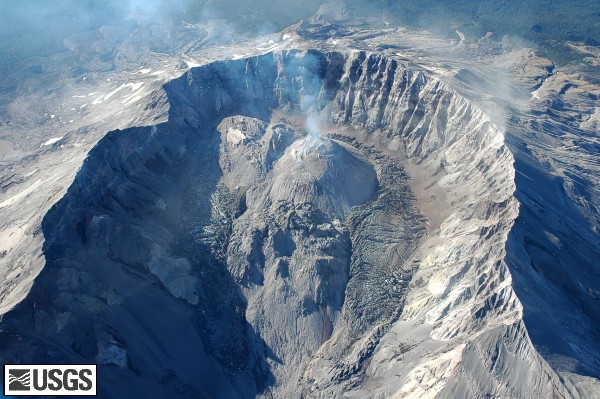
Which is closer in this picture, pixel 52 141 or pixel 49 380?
pixel 49 380

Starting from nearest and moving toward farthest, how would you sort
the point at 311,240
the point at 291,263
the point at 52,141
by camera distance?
1. the point at 291,263
2. the point at 311,240
3. the point at 52,141

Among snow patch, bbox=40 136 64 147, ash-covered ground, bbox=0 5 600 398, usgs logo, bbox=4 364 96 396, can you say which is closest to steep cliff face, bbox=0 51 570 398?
ash-covered ground, bbox=0 5 600 398

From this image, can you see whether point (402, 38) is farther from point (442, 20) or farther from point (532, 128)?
point (532, 128)

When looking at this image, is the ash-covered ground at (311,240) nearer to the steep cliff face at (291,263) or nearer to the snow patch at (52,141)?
the steep cliff face at (291,263)

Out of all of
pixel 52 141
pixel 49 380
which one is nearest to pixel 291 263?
pixel 49 380

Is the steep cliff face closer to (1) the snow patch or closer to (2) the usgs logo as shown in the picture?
(2) the usgs logo

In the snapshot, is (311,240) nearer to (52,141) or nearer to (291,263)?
(291,263)
